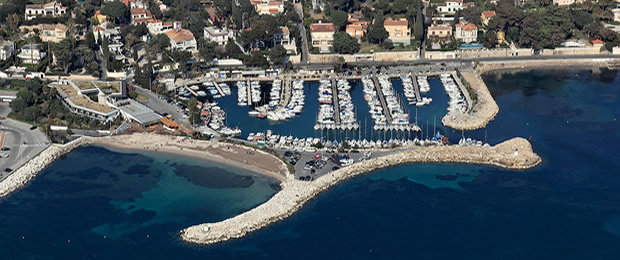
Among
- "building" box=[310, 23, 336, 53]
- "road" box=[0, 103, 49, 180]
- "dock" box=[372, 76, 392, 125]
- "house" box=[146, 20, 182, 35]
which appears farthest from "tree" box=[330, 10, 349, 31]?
"road" box=[0, 103, 49, 180]

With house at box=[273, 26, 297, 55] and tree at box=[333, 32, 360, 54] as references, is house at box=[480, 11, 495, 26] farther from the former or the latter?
house at box=[273, 26, 297, 55]

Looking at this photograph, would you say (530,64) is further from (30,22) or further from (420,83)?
(30,22)

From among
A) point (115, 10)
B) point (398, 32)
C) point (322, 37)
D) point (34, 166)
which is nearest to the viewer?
point (34, 166)

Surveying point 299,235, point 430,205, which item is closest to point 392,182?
point 430,205

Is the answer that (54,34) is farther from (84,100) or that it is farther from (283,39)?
(283,39)

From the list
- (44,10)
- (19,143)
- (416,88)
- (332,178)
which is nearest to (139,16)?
(44,10)

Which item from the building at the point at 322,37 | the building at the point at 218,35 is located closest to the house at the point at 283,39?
the building at the point at 322,37
